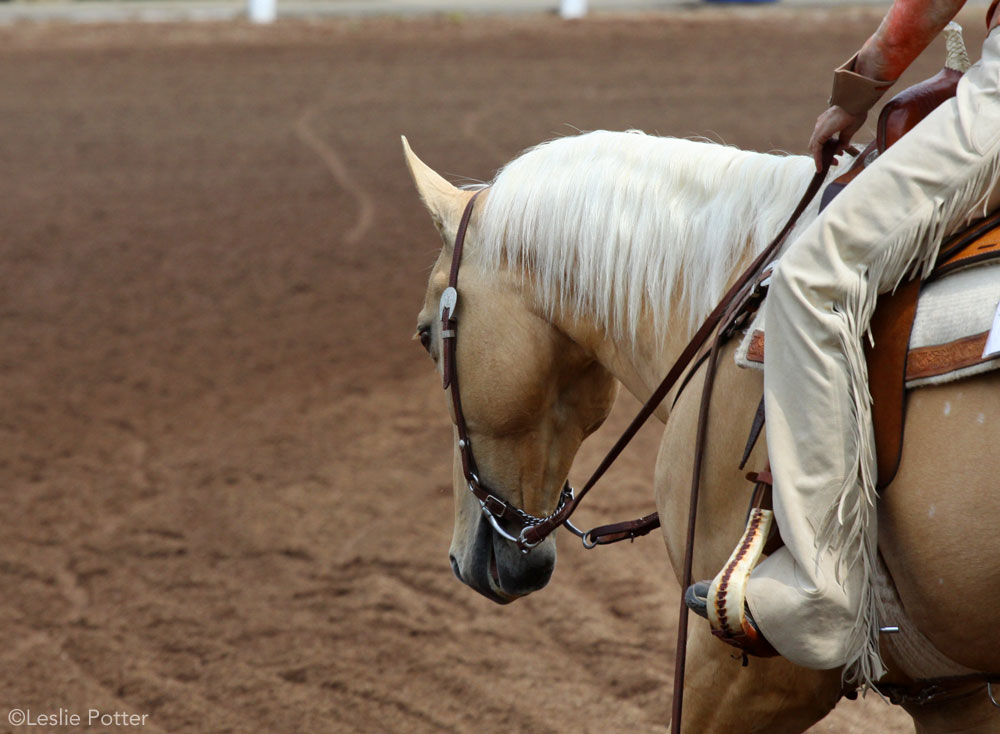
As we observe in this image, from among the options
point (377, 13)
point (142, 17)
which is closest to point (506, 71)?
point (377, 13)

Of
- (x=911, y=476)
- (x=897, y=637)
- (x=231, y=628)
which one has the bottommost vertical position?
(x=231, y=628)

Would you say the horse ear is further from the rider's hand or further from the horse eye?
the rider's hand

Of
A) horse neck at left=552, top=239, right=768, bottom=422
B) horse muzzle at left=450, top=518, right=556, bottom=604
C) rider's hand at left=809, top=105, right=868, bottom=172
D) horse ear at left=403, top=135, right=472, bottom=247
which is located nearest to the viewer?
rider's hand at left=809, top=105, right=868, bottom=172

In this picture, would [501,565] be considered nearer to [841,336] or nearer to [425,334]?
[425,334]

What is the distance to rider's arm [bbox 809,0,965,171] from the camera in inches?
85.0

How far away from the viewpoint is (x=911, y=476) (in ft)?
6.56

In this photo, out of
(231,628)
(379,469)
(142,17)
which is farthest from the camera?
(142,17)

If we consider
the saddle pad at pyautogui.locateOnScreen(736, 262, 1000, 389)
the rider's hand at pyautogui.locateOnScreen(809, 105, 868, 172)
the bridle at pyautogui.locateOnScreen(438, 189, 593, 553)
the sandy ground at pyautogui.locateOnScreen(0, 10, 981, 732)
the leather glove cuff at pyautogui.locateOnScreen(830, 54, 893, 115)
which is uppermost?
the leather glove cuff at pyautogui.locateOnScreen(830, 54, 893, 115)

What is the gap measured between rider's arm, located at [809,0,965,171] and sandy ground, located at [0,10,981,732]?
2.31 meters

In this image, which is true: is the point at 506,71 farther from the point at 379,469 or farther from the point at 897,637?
the point at 897,637

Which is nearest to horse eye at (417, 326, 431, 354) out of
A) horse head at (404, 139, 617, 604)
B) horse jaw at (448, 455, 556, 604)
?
horse head at (404, 139, 617, 604)

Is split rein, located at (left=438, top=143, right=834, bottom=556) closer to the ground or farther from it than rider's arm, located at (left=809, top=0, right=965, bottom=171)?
closer to the ground

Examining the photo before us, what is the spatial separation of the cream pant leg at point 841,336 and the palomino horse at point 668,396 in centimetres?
12

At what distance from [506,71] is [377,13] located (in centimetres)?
362
